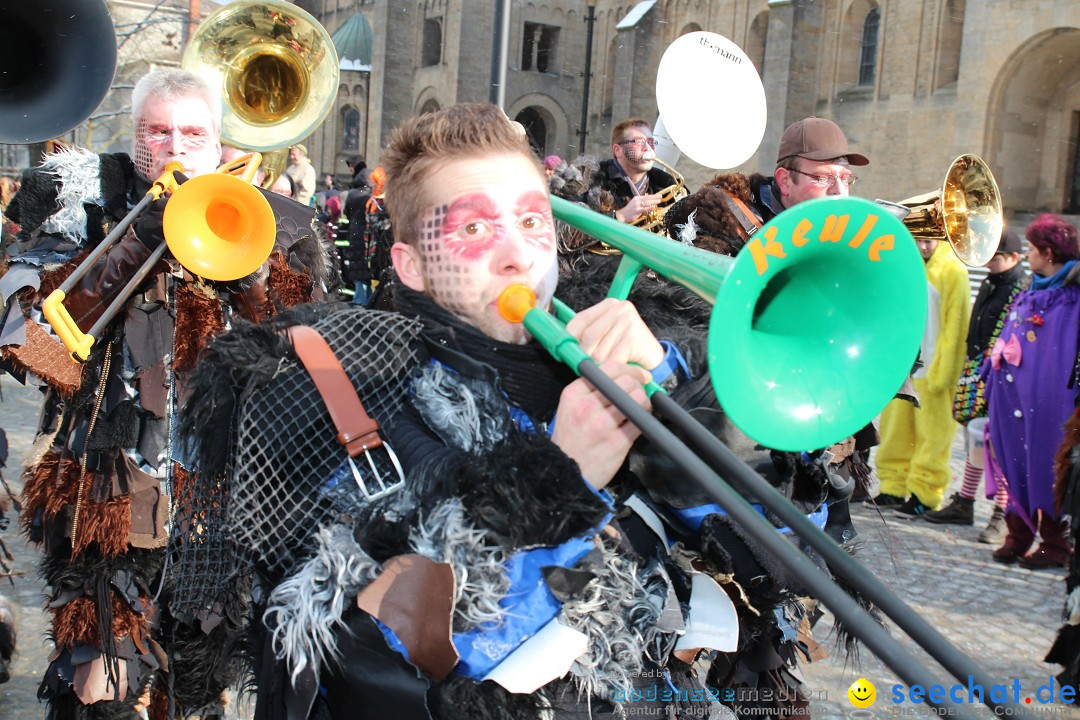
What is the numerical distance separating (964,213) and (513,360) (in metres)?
3.94

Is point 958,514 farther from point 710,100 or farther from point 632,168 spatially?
point 710,100

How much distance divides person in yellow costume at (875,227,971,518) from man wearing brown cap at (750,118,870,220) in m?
2.75

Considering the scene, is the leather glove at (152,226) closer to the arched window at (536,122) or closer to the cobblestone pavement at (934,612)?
the cobblestone pavement at (934,612)

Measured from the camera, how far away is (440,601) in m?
1.51

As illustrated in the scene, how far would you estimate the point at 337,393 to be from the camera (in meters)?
1.70

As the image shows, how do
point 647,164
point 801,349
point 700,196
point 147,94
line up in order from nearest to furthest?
point 801,349 < point 147,94 < point 700,196 < point 647,164

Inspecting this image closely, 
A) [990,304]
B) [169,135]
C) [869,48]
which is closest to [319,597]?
[169,135]

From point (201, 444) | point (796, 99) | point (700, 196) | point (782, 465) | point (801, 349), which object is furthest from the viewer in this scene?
point (796, 99)

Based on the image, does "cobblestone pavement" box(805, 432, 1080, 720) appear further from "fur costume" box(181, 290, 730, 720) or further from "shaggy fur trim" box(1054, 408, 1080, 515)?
"fur costume" box(181, 290, 730, 720)

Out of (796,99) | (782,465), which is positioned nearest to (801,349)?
(782,465)

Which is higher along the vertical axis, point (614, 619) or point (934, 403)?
point (614, 619)

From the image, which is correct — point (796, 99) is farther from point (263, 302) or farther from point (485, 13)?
point (263, 302)

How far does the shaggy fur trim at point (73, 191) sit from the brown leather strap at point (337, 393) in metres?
2.03

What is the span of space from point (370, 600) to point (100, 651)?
6.86 feet
